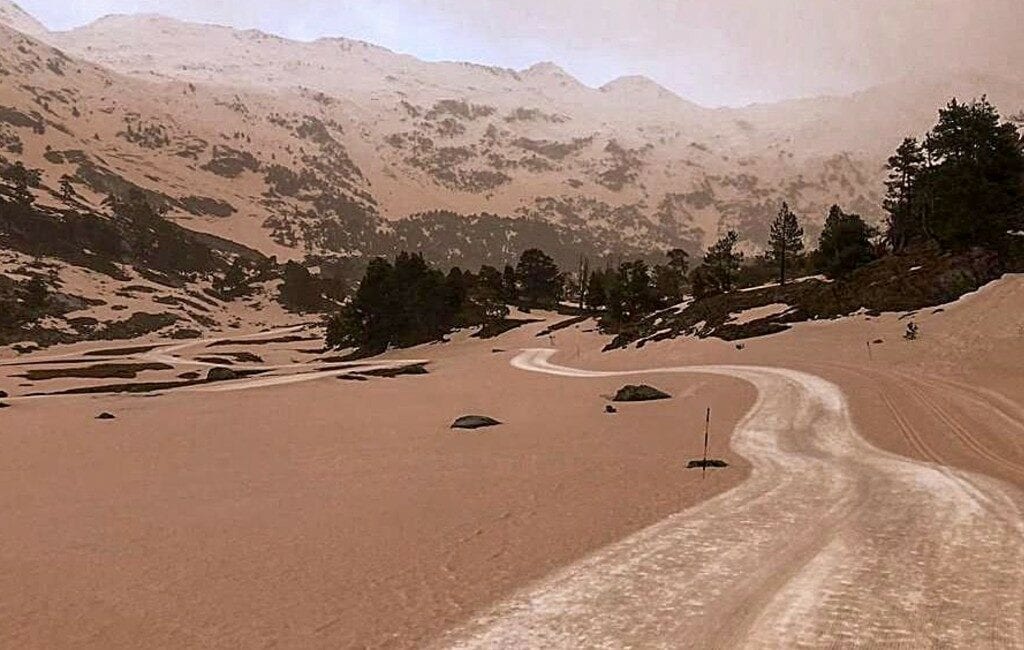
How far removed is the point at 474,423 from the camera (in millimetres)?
23609

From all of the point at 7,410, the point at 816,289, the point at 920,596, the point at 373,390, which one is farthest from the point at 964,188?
the point at 7,410

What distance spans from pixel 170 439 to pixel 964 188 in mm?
51505

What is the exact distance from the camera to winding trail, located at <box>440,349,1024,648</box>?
714cm

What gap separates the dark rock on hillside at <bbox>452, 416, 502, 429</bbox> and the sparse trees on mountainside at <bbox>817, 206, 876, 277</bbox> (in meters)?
46.2

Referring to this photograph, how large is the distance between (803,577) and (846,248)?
59.0 metres

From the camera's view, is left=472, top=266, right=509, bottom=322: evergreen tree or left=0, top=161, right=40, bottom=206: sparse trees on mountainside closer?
left=472, top=266, right=509, bottom=322: evergreen tree

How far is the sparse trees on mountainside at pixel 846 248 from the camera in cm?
6025

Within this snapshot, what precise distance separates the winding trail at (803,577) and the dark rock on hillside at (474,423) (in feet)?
36.4

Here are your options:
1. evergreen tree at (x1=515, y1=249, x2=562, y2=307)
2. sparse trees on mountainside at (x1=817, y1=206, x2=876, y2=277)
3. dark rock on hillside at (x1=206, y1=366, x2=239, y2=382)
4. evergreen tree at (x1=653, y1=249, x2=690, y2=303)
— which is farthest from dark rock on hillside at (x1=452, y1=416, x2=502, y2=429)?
evergreen tree at (x1=515, y1=249, x2=562, y2=307)

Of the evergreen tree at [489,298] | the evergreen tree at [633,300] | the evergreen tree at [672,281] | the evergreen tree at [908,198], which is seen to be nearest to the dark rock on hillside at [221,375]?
the evergreen tree at [489,298]

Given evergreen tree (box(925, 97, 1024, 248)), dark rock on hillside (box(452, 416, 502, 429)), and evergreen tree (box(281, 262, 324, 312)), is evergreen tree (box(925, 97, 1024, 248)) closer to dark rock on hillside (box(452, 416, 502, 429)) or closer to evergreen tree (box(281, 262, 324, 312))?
dark rock on hillside (box(452, 416, 502, 429))

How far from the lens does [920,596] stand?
26.2 ft

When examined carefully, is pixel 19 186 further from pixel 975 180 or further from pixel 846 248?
pixel 975 180

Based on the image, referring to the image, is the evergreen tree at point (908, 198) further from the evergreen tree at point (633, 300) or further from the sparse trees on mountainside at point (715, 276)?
the evergreen tree at point (633, 300)
